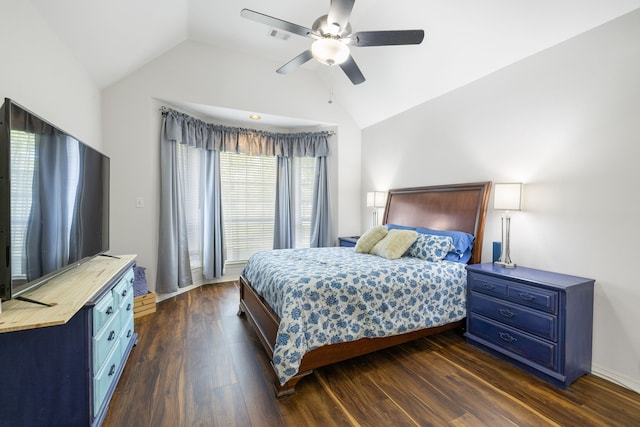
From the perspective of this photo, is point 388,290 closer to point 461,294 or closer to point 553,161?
point 461,294

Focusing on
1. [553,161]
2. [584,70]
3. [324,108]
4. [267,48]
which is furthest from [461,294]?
[267,48]

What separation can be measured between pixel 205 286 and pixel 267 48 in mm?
3448

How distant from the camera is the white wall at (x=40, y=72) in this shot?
1524mm

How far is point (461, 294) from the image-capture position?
2.51 metres

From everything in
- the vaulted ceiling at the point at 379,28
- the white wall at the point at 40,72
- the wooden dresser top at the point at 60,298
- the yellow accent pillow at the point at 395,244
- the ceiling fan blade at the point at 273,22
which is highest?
the vaulted ceiling at the point at 379,28

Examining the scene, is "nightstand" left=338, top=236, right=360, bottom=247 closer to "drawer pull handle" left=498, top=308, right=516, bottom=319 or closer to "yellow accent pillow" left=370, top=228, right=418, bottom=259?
"yellow accent pillow" left=370, top=228, right=418, bottom=259

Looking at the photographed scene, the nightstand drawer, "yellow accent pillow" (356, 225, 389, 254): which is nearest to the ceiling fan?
"yellow accent pillow" (356, 225, 389, 254)

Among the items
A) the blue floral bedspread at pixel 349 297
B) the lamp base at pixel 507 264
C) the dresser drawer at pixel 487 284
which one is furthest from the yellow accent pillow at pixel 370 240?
the lamp base at pixel 507 264

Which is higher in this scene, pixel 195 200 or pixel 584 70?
pixel 584 70

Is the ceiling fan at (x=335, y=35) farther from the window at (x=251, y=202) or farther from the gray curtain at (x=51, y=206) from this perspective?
the window at (x=251, y=202)

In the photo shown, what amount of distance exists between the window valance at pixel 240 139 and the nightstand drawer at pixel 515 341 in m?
3.18

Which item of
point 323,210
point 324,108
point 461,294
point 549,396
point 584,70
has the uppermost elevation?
point 324,108

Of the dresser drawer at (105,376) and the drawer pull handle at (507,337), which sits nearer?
the dresser drawer at (105,376)

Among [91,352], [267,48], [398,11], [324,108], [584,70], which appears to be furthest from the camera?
[324,108]
